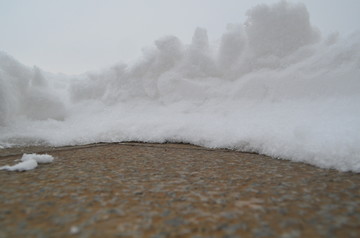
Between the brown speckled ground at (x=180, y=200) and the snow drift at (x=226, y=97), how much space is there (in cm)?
37

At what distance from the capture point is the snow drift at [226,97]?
5.05ft

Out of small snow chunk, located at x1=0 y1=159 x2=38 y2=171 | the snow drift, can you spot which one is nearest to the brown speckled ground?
small snow chunk, located at x1=0 y1=159 x2=38 y2=171

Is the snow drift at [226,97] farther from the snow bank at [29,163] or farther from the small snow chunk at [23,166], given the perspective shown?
the small snow chunk at [23,166]

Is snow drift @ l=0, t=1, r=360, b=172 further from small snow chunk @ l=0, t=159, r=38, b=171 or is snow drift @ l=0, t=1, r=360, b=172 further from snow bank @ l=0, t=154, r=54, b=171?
small snow chunk @ l=0, t=159, r=38, b=171

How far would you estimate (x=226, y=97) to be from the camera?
2.45 meters

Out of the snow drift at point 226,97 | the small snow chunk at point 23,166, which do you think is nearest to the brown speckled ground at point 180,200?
the small snow chunk at point 23,166

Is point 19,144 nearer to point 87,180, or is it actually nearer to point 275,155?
point 87,180

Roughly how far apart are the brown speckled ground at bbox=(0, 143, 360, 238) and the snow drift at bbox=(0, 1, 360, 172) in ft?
1.22

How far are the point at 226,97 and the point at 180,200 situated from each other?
180cm

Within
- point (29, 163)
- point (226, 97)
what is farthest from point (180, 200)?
point (226, 97)

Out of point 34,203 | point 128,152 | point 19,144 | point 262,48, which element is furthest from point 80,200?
point 262,48

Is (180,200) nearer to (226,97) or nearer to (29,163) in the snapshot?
(29,163)

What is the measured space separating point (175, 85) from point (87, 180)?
195cm

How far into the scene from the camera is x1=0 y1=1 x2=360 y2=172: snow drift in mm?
1539
